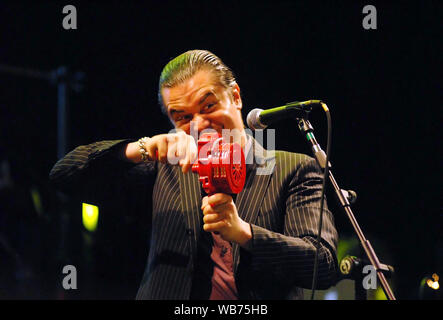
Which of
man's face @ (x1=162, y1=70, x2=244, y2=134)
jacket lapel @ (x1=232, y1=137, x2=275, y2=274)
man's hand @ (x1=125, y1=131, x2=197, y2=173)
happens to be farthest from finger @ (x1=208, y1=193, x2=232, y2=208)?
man's face @ (x1=162, y1=70, x2=244, y2=134)

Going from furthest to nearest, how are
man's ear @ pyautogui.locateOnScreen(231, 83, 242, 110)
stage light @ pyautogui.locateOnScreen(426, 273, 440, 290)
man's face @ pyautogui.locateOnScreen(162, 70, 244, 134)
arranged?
stage light @ pyautogui.locateOnScreen(426, 273, 440, 290)
man's ear @ pyautogui.locateOnScreen(231, 83, 242, 110)
man's face @ pyautogui.locateOnScreen(162, 70, 244, 134)

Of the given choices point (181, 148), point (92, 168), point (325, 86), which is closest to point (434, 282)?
point (325, 86)

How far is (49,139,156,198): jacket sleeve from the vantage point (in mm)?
1432

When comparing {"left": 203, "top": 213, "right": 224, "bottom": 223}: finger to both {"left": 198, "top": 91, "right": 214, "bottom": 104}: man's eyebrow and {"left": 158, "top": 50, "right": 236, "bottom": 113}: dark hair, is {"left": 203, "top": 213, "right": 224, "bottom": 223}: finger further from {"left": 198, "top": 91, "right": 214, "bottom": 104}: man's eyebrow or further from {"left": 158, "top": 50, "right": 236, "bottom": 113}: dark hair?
{"left": 158, "top": 50, "right": 236, "bottom": 113}: dark hair

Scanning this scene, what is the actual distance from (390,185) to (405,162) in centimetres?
21

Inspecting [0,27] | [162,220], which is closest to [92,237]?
[0,27]

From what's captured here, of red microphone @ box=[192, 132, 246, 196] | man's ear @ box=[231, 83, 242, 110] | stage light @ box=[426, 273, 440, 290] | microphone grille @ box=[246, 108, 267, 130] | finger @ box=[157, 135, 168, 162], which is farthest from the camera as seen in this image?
stage light @ box=[426, 273, 440, 290]

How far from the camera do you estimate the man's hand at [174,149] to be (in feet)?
3.90

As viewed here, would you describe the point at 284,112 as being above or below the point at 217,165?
above

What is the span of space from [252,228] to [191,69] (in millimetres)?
801

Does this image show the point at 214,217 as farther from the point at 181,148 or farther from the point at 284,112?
the point at 284,112

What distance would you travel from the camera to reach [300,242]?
4.41 ft

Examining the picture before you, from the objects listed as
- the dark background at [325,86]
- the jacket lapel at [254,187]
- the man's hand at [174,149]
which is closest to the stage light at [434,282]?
the dark background at [325,86]

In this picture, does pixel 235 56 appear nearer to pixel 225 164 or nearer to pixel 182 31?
pixel 182 31
